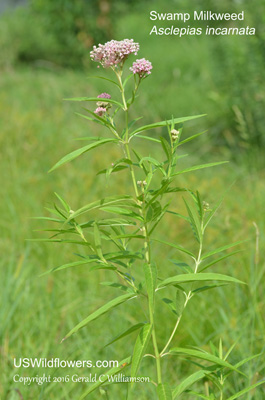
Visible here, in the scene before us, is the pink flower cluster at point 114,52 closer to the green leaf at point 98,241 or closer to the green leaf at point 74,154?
the green leaf at point 74,154

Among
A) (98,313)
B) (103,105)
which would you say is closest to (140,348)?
(98,313)

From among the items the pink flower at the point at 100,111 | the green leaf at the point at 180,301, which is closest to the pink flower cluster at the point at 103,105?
the pink flower at the point at 100,111

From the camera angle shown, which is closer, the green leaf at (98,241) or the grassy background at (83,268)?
the green leaf at (98,241)

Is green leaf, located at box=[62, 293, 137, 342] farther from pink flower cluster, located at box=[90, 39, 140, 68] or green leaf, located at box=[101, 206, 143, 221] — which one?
pink flower cluster, located at box=[90, 39, 140, 68]

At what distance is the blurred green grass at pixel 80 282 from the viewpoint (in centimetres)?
192

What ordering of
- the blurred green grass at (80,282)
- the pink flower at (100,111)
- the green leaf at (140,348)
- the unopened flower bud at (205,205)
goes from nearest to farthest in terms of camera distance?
the green leaf at (140,348) < the pink flower at (100,111) < the unopened flower bud at (205,205) < the blurred green grass at (80,282)

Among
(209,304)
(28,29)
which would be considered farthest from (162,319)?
(28,29)

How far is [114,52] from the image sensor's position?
0.99 metres

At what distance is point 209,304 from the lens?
229cm

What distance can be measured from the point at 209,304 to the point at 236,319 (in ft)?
0.71

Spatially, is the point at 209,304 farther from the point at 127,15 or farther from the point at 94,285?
the point at 127,15

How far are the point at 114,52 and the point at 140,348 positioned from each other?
0.51 m

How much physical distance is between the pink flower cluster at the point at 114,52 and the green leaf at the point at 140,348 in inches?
18.6

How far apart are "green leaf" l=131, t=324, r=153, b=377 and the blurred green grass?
295 mm
